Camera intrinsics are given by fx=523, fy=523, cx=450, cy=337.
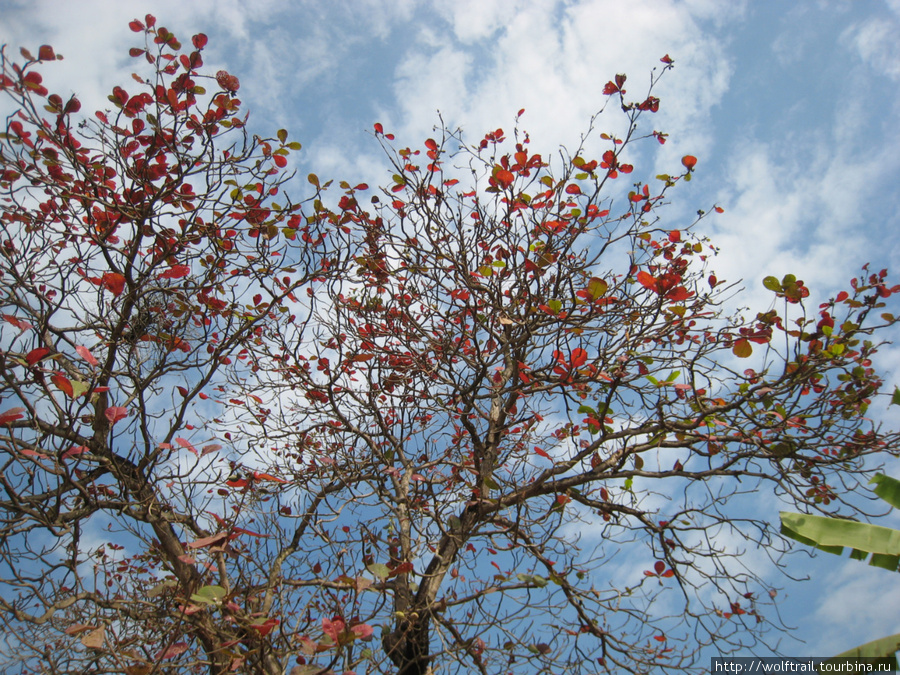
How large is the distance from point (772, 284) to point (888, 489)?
1.92 metres

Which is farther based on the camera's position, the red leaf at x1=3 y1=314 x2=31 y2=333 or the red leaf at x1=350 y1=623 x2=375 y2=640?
the red leaf at x1=3 y1=314 x2=31 y2=333

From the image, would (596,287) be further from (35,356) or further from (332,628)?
(35,356)

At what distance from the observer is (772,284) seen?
3312 millimetres

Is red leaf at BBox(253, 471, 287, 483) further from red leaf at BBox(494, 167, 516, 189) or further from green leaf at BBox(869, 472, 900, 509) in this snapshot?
green leaf at BBox(869, 472, 900, 509)

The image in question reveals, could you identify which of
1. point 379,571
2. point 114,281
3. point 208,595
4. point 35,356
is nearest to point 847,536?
point 379,571

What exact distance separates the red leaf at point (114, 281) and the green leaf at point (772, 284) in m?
4.47

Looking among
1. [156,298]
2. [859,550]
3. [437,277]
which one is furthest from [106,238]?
[859,550]

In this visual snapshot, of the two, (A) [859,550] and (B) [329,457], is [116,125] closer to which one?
(B) [329,457]

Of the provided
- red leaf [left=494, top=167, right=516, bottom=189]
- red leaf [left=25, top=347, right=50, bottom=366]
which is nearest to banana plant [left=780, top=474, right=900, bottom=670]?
red leaf [left=494, top=167, right=516, bottom=189]

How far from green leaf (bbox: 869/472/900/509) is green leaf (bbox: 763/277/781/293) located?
5.04 feet

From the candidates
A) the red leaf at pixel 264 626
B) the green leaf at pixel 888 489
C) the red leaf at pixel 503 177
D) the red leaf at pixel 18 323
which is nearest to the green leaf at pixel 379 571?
the red leaf at pixel 264 626

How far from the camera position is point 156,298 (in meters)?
4.47

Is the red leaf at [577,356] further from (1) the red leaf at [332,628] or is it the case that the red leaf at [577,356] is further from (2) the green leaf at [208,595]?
(2) the green leaf at [208,595]

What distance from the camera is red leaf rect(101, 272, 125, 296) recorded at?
3836 millimetres
